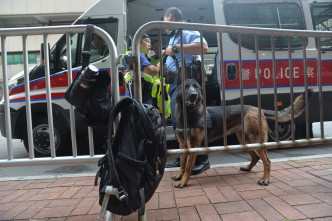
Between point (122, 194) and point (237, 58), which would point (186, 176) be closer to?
point (122, 194)

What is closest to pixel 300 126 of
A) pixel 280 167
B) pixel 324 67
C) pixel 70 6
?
pixel 324 67

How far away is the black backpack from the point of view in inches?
64.1

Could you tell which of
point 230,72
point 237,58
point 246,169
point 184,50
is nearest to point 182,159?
point 246,169

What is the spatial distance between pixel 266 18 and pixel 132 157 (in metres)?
4.33

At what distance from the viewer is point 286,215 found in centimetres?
203

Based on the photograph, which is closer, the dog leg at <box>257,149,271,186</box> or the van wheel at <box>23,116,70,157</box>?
the dog leg at <box>257,149,271,186</box>

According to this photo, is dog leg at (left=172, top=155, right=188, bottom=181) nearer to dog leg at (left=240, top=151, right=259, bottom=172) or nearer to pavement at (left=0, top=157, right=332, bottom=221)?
pavement at (left=0, top=157, right=332, bottom=221)

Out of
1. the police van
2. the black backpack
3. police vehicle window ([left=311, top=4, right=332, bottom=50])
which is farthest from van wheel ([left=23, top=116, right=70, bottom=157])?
police vehicle window ([left=311, top=4, right=332, bottom=50])

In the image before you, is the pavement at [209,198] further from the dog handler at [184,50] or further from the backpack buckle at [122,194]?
the backpack buckle at [122,194]

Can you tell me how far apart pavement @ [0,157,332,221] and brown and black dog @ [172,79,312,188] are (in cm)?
17

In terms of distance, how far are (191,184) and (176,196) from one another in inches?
16.0

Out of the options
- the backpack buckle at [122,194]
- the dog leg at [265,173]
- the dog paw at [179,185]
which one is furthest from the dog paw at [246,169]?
the backpack buckle at [122,194]

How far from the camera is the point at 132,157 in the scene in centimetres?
165

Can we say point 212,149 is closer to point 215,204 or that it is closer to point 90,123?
point 215,204
